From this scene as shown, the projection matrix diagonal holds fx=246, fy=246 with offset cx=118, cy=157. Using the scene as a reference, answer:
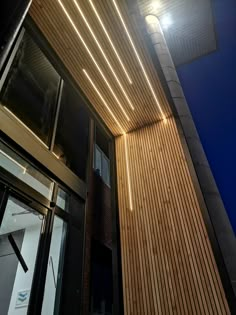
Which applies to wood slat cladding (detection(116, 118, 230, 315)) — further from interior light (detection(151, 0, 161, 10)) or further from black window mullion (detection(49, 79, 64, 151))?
interior light (detection(151, 0, 161, 10))

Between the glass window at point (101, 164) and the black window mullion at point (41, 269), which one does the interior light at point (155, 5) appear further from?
the black window mullion at point (41, 269)

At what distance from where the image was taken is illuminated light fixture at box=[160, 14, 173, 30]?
554 cm

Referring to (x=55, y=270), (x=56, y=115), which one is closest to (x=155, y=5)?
(x=56, y=115)

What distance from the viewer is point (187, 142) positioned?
3400mm

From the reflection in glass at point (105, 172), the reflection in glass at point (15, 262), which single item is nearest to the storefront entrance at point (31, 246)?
the reflection in glass at point (15, 262)

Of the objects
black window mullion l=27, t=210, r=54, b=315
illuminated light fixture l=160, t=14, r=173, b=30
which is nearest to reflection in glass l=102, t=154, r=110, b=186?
black window mullion l=27, t=210, r=54, b=315

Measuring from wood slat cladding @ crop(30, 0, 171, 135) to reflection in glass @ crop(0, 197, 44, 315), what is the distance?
1.98m

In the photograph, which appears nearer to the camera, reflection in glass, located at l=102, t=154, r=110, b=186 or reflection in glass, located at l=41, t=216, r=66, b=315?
reflection in glass, located at l=41, t=216, r=66, b=315

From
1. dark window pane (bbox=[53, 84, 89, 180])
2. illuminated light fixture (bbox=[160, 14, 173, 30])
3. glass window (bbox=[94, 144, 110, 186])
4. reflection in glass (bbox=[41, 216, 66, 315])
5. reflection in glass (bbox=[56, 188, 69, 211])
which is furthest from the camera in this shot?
glass window (bbox=[94, 144, 110, 186])

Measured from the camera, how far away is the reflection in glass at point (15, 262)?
3.04m

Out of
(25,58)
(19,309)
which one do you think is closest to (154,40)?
(25,58)

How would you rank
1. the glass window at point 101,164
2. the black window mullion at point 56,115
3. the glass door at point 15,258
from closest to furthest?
the glass door at point 15,258
the black window mullion at point 56,115
the glass window at point 101,164

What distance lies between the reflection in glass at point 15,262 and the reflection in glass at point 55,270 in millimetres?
267

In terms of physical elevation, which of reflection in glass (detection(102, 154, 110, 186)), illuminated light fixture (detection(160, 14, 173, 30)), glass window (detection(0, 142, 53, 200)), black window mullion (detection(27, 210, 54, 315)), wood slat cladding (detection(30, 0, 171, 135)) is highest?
illuminated light fixture (detection(160, 14, 173, 30))
